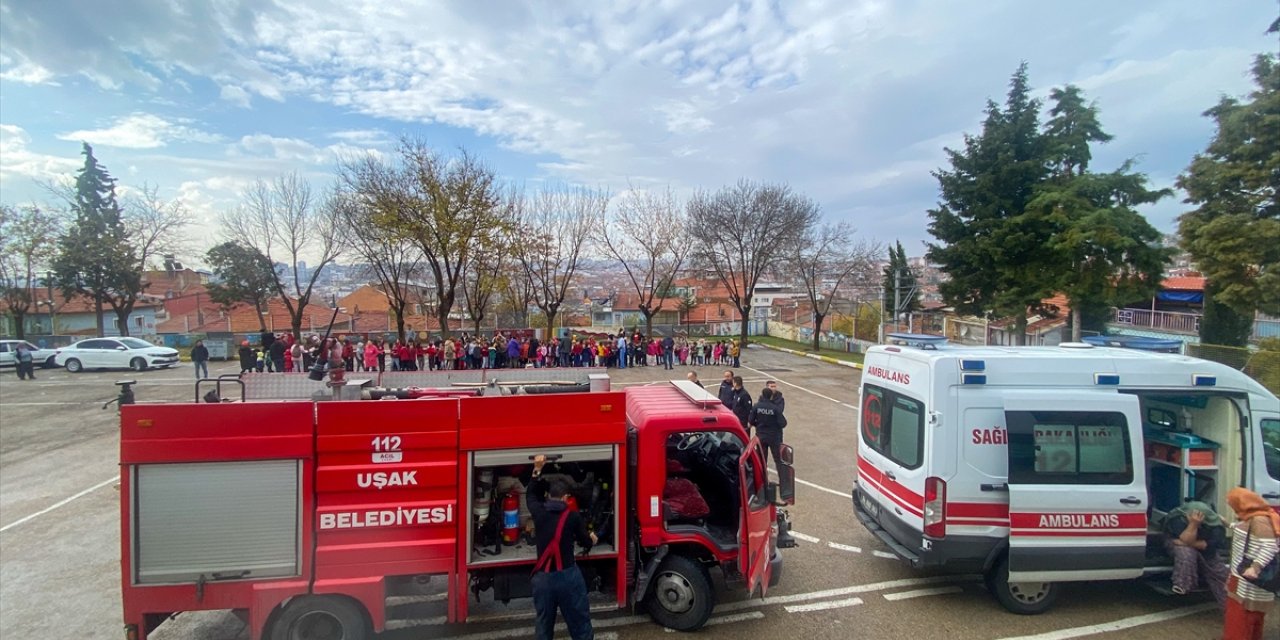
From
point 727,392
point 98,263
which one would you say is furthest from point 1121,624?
point 98,263

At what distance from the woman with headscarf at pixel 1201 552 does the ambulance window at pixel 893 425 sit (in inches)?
92.7

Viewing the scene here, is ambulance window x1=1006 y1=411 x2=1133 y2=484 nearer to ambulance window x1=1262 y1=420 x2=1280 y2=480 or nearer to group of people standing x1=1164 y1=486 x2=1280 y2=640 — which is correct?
group of people standing x1=1164 y1=486 x2=1280 y2=640

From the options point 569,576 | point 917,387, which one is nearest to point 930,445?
point 917,387

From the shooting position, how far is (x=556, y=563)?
447 cm

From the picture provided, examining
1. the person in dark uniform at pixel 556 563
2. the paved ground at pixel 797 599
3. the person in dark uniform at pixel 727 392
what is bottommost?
the paved ground at pixel 797 599

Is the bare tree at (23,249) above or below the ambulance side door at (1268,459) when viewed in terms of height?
above

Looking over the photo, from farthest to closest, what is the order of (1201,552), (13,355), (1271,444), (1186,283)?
(1186,283) → (13,355) → (1271,444) → (1201,552)

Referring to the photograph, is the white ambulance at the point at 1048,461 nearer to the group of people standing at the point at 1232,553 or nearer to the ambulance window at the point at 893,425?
the ambulance window at the point at 893,425

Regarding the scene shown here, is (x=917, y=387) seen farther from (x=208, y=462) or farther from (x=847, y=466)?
(x=208, y=462)

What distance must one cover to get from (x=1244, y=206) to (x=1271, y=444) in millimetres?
18128

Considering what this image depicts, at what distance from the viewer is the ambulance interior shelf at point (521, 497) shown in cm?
477

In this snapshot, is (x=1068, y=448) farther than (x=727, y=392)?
No

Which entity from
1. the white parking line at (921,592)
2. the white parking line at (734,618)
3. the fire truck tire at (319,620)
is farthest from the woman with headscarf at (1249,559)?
the fire truck tire at (319,620)

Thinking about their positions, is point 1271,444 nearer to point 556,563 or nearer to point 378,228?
point 556,563
